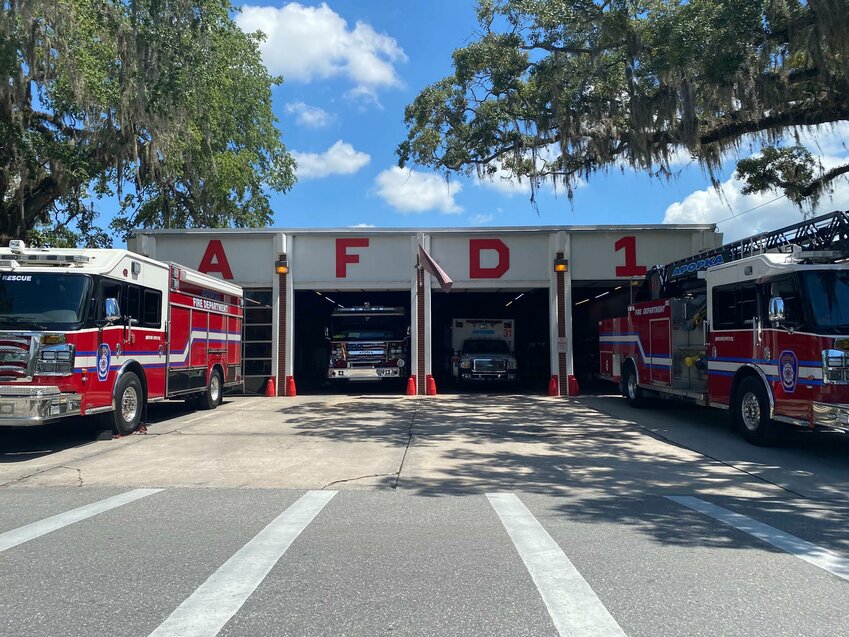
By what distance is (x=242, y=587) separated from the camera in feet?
14.6

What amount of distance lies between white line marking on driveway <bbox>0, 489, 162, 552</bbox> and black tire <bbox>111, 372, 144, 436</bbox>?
4122 millimetres

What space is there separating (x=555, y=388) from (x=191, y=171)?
14748mm

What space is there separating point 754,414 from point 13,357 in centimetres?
1160

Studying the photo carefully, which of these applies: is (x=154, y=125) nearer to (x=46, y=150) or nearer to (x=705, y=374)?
(x=46, y=150)

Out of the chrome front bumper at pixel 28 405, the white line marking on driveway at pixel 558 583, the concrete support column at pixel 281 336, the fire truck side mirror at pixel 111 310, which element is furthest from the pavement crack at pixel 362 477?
the concrete support column at pixel 281 336

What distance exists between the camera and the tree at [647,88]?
39.2ft

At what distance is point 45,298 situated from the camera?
10.2 metres

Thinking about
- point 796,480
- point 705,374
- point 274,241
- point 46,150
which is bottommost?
point 796,480

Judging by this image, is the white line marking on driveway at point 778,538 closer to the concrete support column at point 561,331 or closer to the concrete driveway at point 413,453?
the concrete driveway at point 413,453

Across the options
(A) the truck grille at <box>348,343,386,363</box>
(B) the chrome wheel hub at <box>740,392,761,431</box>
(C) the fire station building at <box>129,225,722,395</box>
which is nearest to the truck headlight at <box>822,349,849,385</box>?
(B) the chrome wheel hub at <box>740,392,761,431</box>

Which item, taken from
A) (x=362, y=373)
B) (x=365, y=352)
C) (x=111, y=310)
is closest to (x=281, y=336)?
(x=365, y=352)

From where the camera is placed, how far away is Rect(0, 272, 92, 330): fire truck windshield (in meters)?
10.1

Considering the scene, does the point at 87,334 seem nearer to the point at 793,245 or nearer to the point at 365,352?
the point at 365,352

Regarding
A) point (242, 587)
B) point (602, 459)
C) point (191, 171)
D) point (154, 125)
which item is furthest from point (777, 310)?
point (191, 171)
